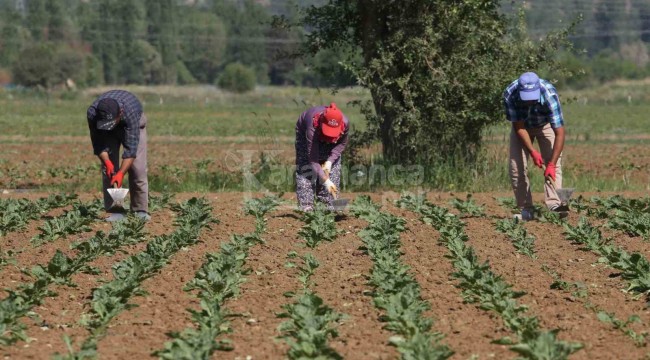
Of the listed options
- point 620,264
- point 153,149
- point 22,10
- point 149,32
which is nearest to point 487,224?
point 620,264

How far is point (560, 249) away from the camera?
30.8 feet

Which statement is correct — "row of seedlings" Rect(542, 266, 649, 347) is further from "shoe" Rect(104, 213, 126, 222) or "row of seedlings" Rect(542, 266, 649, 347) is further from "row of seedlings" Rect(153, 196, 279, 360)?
"shoe" Rect(104, 213, 126, 222)

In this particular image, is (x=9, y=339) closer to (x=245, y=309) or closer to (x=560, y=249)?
(x=245, y=309)

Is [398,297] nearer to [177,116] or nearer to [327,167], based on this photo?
[327,167]

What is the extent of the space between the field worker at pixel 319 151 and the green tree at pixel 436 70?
4.00 m

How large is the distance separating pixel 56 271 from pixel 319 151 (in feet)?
12.8

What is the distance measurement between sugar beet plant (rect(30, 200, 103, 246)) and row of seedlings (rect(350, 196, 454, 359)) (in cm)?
272

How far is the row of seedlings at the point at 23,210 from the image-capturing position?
1042cm

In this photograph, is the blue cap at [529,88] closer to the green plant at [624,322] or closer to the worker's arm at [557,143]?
the worker's arm at [557,143]

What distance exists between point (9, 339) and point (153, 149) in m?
19.9

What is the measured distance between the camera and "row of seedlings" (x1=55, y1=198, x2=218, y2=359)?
6.29 meters

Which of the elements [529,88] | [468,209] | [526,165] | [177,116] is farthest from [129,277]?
[177,116]

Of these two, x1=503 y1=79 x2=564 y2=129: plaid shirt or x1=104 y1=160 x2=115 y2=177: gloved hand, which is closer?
x1=104 y1=160 x2=115 y2=177: gloved hand

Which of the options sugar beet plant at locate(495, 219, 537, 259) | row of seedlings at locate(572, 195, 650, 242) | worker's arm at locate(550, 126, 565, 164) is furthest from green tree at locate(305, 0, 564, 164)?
sugar beet plant at locate(495, 219, 537, 259)
